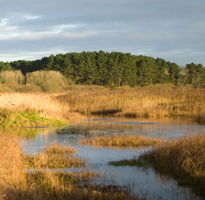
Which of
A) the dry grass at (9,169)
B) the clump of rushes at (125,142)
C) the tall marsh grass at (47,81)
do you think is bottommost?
the clump of rushes at (125,142)

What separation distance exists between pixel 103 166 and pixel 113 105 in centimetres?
1995

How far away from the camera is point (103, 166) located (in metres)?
10.3

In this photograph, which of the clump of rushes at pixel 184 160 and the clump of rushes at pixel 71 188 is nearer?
the clump of rushes at pixel 71 188

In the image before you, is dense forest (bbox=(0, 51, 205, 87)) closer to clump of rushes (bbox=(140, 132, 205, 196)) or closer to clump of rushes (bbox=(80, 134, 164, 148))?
clump of rushes (bbox=(80, 134, 164, 148))

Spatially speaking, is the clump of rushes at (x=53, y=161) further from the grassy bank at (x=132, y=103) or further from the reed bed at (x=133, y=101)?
the reed bed at (x=133, y=101)

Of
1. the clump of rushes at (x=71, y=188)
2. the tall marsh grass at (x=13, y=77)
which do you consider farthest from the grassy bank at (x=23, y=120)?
→ the tall marsh grass at (x=13, y=77)

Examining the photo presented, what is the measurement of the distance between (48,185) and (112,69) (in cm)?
6151

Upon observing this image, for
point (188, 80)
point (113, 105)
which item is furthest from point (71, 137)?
point (188, 80)

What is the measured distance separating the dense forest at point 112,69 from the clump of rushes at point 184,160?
185 ft

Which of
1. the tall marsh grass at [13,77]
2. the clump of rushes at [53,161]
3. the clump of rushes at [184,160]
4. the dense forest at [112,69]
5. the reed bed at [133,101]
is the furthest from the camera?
the dense forest at [112,69]

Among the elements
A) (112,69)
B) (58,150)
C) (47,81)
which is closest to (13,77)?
(47,81)

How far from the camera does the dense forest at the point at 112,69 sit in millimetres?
68438

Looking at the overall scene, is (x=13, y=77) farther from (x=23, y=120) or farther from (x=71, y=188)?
(x=71, y=188)

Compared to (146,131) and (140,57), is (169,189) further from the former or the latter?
(140,57)
